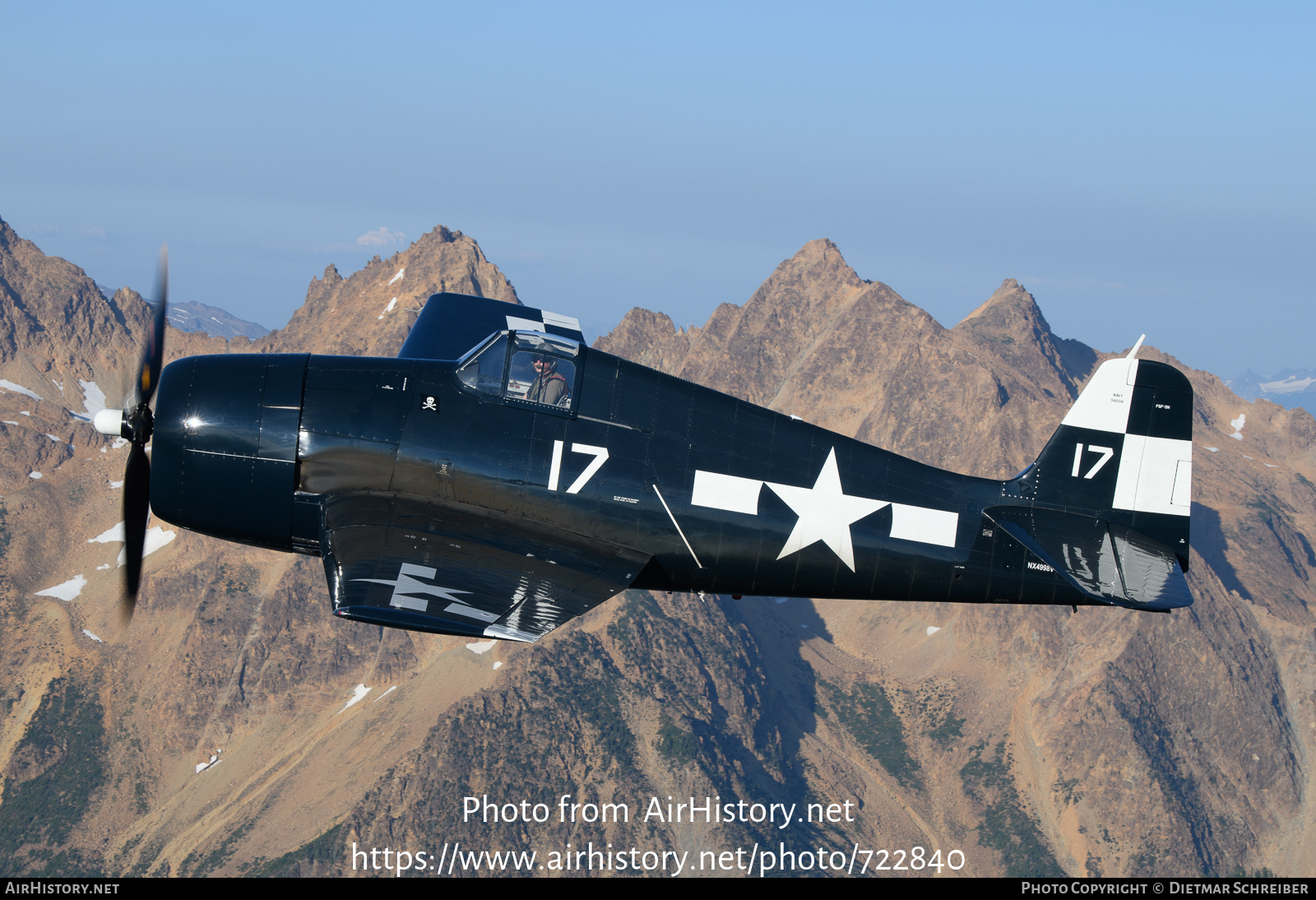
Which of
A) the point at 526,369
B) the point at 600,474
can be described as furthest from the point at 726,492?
the point at 526,369

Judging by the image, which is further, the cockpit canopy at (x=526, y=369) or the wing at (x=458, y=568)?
the cockpit canopy at (x=526, y=369)

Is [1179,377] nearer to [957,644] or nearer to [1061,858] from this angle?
[1061,858]

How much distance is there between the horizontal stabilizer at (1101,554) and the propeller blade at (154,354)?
16661 mm

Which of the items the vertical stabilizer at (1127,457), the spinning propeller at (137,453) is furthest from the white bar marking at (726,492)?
the spinning propeller at (137,453)

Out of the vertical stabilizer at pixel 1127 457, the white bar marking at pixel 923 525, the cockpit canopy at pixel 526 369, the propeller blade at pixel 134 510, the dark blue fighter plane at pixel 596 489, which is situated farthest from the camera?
the vertical stabilizer at pixel 1127 457

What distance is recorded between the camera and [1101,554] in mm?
18391

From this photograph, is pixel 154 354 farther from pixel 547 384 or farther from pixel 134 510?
pixel 547 384

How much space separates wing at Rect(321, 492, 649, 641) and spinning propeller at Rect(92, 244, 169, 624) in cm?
397

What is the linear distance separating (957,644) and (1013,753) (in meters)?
25.8

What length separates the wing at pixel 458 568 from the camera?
13391mm

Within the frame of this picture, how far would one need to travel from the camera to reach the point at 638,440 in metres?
17.7

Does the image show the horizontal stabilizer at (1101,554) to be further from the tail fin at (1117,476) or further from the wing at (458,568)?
the wing at (458,568)

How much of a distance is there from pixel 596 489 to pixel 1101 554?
996cm
